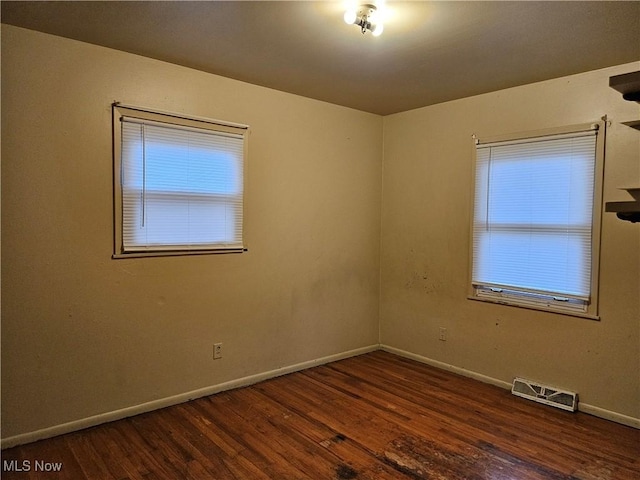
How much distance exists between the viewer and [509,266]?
356 cm

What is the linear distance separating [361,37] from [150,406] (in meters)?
2.89

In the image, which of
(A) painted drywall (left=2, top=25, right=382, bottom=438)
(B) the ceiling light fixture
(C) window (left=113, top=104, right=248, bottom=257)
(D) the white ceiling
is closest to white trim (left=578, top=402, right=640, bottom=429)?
(A) painted drywall (left=2, top=25, right=382, bottom=438)

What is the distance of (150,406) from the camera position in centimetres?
307

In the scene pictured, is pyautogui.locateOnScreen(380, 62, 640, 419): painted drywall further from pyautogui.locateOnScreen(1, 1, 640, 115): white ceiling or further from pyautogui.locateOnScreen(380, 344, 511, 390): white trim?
pyautogui.locateOnScreen(1, 1, 640, 115): white ceiling

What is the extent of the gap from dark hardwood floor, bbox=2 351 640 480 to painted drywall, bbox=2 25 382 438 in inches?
12.2

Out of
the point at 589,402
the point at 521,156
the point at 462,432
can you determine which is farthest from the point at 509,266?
the point at 462,432

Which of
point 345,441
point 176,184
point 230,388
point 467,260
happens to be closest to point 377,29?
point 176,184

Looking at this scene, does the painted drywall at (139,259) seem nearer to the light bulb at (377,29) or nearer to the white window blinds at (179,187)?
the white window blinds at (179,187)

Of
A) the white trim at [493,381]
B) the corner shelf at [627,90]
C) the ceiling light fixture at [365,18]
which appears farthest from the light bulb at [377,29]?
the white trim at [493,381]

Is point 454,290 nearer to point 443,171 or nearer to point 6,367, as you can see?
point 443,171

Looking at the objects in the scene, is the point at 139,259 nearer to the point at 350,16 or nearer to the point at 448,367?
the point at 350,16

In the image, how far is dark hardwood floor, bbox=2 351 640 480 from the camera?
7.77 feet

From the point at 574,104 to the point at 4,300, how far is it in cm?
407

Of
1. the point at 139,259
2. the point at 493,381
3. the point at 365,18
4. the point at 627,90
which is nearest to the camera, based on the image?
the point at 627,90
